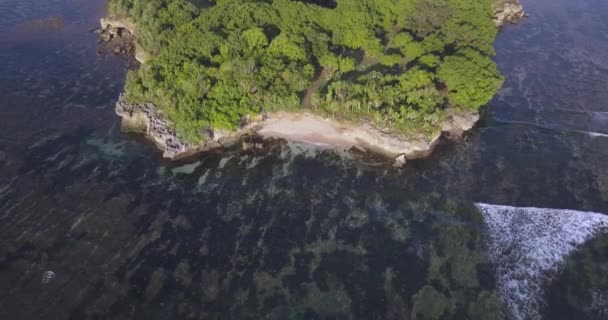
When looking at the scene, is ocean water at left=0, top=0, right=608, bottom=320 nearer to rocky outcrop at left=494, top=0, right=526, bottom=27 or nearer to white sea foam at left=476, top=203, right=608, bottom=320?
white sea foam at left=476, top=203, right=608, bottom=320

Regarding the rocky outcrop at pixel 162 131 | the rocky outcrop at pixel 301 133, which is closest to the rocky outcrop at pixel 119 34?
the rocky outcrop at pixel 162 131

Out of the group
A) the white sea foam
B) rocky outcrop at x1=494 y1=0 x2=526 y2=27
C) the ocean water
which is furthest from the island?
rocky outcrop at x1=494 y1=0 x2=526 y2=27

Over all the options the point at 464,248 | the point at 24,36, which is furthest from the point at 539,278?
the point at 24,36

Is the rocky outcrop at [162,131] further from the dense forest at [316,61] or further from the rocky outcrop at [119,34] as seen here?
the rocky outcrop at [119,34]

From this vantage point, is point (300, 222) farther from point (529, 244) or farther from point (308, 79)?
point (529, 244)

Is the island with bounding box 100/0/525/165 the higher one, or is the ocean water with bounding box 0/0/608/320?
the island with bounding box 100/0/525/165

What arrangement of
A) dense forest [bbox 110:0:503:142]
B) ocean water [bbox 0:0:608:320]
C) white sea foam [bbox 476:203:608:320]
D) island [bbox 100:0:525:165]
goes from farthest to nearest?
dense forest [bbox 110:0:503:142] → island [bbox 100:0:525:165] → white sea foam [bbox 476:203:608:320] → ocean water [bbox 0:0:608:320]

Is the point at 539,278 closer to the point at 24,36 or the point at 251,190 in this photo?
the point at 251,190
